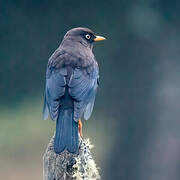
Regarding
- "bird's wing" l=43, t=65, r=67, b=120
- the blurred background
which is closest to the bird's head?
"bird's wing" l=43, t=65, r=67, b=120

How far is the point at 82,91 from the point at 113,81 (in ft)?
28.5

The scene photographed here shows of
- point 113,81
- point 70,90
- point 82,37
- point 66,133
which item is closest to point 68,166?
point 66,133

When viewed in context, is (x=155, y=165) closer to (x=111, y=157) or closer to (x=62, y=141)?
(x=111, y=157)

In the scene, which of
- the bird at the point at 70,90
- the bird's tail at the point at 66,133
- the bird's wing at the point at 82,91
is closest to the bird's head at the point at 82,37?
the bird at the point at 70,90

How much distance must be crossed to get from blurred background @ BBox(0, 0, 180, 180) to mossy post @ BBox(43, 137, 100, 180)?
895 cm

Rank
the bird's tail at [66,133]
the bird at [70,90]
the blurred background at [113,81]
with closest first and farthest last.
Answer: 1. the bird's tail at [66,133]
2. the bird at [70,90]
3. the blurred background at [113,81]

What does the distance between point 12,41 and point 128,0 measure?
2665mm

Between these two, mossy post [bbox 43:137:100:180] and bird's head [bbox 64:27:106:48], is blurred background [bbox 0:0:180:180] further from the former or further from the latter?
mossy post [bbox 43:137:100:180]

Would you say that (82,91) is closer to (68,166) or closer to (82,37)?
(82,37)

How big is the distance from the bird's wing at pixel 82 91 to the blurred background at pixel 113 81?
7.41m

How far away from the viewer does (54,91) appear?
779 centimetres

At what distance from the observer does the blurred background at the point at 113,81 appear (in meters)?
16.0

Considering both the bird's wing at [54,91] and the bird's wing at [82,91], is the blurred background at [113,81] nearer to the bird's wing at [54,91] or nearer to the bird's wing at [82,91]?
the bird's wing at [82,91]

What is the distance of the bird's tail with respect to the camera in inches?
263
